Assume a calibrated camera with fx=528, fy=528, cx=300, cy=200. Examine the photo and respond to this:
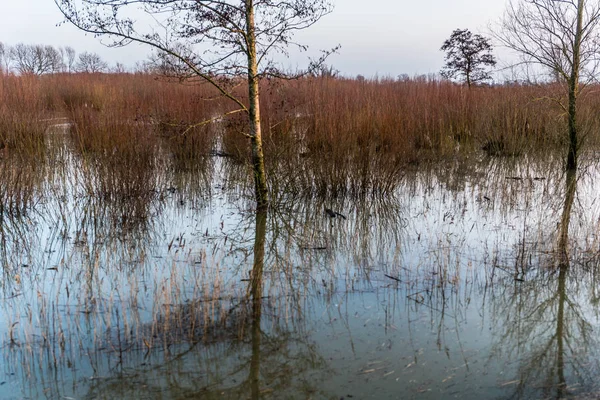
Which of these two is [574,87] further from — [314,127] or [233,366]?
[233,366]

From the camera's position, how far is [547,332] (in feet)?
9.69

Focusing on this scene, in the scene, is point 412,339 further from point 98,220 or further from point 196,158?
point 196,158

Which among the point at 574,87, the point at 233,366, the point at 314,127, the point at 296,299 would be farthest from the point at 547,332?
the point at 574,87

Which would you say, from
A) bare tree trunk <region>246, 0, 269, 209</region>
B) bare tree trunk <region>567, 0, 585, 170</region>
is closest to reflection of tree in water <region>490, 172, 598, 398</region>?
bare tree trunk <region>246, 0, 269, 209</region>

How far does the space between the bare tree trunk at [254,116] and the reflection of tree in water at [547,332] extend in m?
3.06

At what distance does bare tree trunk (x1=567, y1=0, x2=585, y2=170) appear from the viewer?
766 centimetres

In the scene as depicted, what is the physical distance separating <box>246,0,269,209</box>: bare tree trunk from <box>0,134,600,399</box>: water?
1.08 ft

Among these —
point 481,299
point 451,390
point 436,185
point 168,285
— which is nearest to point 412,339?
point 451,390

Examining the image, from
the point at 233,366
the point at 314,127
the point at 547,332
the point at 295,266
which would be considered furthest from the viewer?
the point at 314,127

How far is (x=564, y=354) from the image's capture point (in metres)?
2.69

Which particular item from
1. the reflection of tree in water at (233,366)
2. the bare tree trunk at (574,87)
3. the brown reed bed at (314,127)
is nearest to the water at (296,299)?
the reflection of tree in water at (233,366)

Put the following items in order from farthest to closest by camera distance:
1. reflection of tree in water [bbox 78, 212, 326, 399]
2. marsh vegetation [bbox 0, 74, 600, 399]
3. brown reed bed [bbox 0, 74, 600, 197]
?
brown reed bed [bbox 0, 74, 600, 197] → marsh vegetation [bbox 0, 74, 600, 399] → reflection of tree in water [bbox 78, 212, 326, 399]

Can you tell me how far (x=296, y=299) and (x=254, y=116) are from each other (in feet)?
9.25

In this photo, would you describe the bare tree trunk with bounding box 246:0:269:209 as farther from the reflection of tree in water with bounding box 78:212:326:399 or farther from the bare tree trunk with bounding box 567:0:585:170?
the bare tree trunk with bounding box 567:0:585:170
